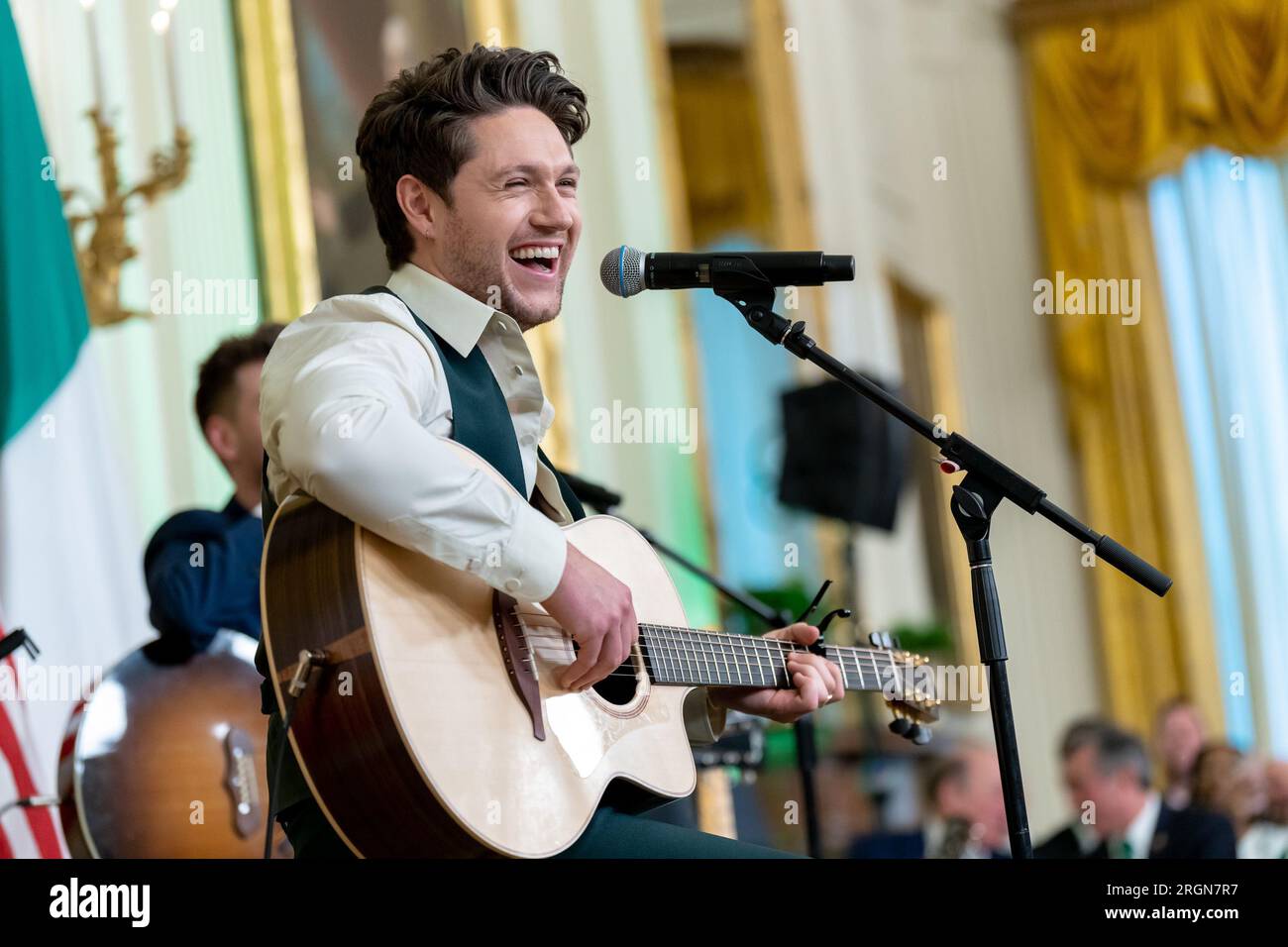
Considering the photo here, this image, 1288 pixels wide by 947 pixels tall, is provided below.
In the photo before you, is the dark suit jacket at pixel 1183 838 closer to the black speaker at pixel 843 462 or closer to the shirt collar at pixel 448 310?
the black speaker at pixel 843 462

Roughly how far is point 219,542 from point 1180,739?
5152 mm

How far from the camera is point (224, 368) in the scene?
333 cm

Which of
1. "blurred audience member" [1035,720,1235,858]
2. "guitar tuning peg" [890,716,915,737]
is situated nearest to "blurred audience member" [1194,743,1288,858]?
"blurred audience member" [1035,720,1235,858]

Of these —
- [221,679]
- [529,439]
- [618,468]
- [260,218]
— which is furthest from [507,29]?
[529,439]

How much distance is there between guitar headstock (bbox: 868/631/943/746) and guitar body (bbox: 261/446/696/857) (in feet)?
2.28

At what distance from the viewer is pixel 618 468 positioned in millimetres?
6117

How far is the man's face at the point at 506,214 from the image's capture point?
85.6 inches

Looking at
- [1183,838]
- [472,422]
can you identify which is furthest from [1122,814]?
[472,422]

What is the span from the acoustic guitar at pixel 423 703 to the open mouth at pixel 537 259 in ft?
1.29

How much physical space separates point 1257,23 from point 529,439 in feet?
24.0

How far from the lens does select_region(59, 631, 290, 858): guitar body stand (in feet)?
9.02

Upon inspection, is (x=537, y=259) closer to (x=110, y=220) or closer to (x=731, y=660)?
(x=731, y=660)
